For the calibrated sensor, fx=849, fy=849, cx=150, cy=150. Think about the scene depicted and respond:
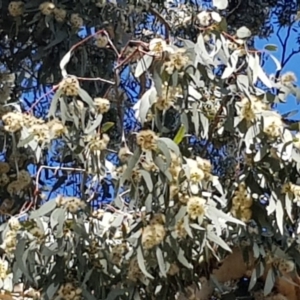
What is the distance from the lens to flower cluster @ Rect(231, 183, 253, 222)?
5.93 feet

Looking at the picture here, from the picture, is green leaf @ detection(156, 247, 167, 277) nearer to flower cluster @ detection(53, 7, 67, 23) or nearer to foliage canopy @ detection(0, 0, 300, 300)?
foliage canopy @ detection(0, 0, 300, 300)

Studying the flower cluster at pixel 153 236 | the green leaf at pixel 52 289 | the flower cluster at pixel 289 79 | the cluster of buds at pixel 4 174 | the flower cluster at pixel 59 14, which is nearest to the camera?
→ the flower cluster at pixel 153 236

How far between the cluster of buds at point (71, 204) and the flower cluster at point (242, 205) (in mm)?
327

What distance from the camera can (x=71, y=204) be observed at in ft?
5.74

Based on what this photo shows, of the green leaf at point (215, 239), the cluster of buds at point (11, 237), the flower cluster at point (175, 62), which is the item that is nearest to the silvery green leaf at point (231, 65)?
the flower cluster at point (175, 62)

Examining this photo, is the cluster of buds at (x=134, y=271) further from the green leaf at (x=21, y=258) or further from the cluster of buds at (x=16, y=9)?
the cluster of buds at (x=16, y=9)

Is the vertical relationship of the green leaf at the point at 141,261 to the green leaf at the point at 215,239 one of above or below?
below

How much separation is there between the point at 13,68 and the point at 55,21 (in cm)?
36

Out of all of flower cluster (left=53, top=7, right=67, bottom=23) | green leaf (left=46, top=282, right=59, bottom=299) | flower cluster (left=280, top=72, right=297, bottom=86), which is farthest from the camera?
flower cluster (left=53, top=7, right=67, bottom=23)

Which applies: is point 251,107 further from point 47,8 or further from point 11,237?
point 47,8

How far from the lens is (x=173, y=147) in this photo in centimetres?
168

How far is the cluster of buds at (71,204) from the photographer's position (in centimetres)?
175

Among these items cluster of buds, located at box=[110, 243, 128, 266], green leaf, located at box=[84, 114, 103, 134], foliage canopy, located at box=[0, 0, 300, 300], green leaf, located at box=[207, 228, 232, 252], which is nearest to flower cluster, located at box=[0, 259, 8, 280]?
foliage canopy, located at box=[0, 0, 300, 300]

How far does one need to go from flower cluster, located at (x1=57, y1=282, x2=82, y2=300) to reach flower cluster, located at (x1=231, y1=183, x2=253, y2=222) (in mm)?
370
